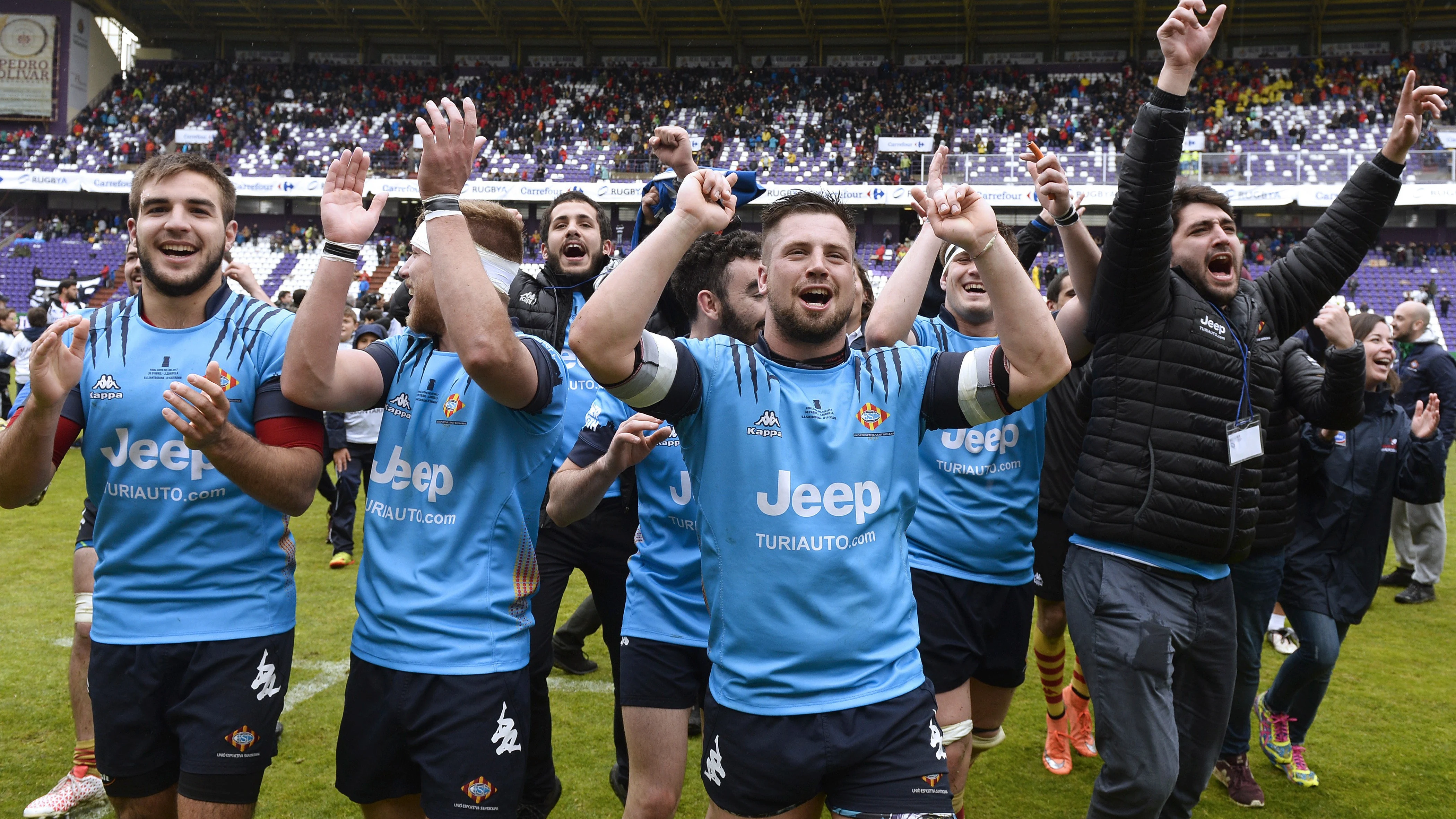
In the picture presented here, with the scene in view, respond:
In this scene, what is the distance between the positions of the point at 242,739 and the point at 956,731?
2369mm

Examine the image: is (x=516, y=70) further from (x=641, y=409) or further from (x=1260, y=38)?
(x=641, y=409)

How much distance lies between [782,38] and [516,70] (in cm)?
1155

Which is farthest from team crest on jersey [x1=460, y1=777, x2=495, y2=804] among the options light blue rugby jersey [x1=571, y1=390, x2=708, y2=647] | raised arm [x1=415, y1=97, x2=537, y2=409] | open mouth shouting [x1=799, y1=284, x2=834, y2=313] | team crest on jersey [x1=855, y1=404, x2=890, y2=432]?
open mouth shouting [x1=799, y1=284, x2=834, y2=313]

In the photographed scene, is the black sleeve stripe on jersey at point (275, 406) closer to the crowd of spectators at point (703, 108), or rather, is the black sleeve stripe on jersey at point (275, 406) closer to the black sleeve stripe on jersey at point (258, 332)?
the black sleeve stripe on jersey at point (258, 332)

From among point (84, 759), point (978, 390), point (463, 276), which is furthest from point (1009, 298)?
point (84, 759)

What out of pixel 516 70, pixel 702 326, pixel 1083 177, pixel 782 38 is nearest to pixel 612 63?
pixel 516 70

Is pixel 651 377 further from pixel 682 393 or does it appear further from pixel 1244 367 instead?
pixel 1244 367

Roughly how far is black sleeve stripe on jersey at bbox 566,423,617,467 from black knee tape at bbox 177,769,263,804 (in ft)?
4.25

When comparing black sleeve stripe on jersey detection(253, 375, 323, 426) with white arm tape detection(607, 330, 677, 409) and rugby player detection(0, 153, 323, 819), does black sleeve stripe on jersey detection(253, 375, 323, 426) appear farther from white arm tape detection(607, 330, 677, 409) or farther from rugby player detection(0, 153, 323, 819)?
white arm tape detection(607, 330, 677, 409)

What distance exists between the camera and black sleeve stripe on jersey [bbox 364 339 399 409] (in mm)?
2750

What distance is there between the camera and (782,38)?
131 feet

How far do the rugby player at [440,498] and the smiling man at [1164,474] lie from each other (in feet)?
6.01

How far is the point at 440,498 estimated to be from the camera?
102 inches

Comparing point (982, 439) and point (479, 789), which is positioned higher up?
point (982, 439)
